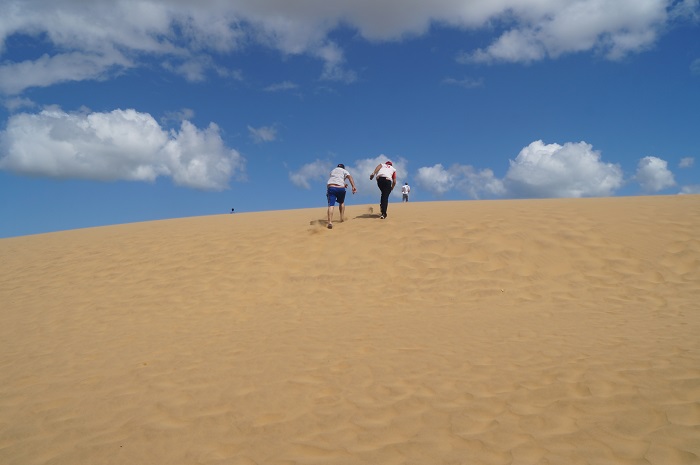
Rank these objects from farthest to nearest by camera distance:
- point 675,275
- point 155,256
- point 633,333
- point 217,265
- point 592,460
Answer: point 155,256, point 217,265, point 675,275, point 633,333, point 592,460

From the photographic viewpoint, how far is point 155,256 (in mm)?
10797

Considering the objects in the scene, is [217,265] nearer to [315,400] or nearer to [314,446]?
[315,400]

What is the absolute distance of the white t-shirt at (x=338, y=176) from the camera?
10367mm

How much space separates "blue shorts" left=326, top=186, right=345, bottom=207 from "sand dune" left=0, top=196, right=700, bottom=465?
876 millimetres

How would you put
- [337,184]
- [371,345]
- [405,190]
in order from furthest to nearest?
[405,190] < [337,184] < [371,345]

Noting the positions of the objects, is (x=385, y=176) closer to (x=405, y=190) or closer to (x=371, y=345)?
(x=371, y=345)

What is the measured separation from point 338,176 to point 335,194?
45 cm

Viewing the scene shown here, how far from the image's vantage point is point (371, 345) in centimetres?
523

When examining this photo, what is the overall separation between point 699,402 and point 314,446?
3012 mm

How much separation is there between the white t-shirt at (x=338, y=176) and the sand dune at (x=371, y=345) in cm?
134

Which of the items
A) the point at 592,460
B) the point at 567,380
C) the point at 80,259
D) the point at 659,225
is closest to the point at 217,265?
the point at 80,259

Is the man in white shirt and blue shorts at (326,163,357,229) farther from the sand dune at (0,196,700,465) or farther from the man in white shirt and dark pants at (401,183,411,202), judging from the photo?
the man in white shirt and dark pants at (401,183,411,202)

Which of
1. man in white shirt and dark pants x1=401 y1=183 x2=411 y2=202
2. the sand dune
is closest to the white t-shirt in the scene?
the sand dune

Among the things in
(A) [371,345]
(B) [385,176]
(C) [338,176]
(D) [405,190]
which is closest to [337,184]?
(C) [338,176]
